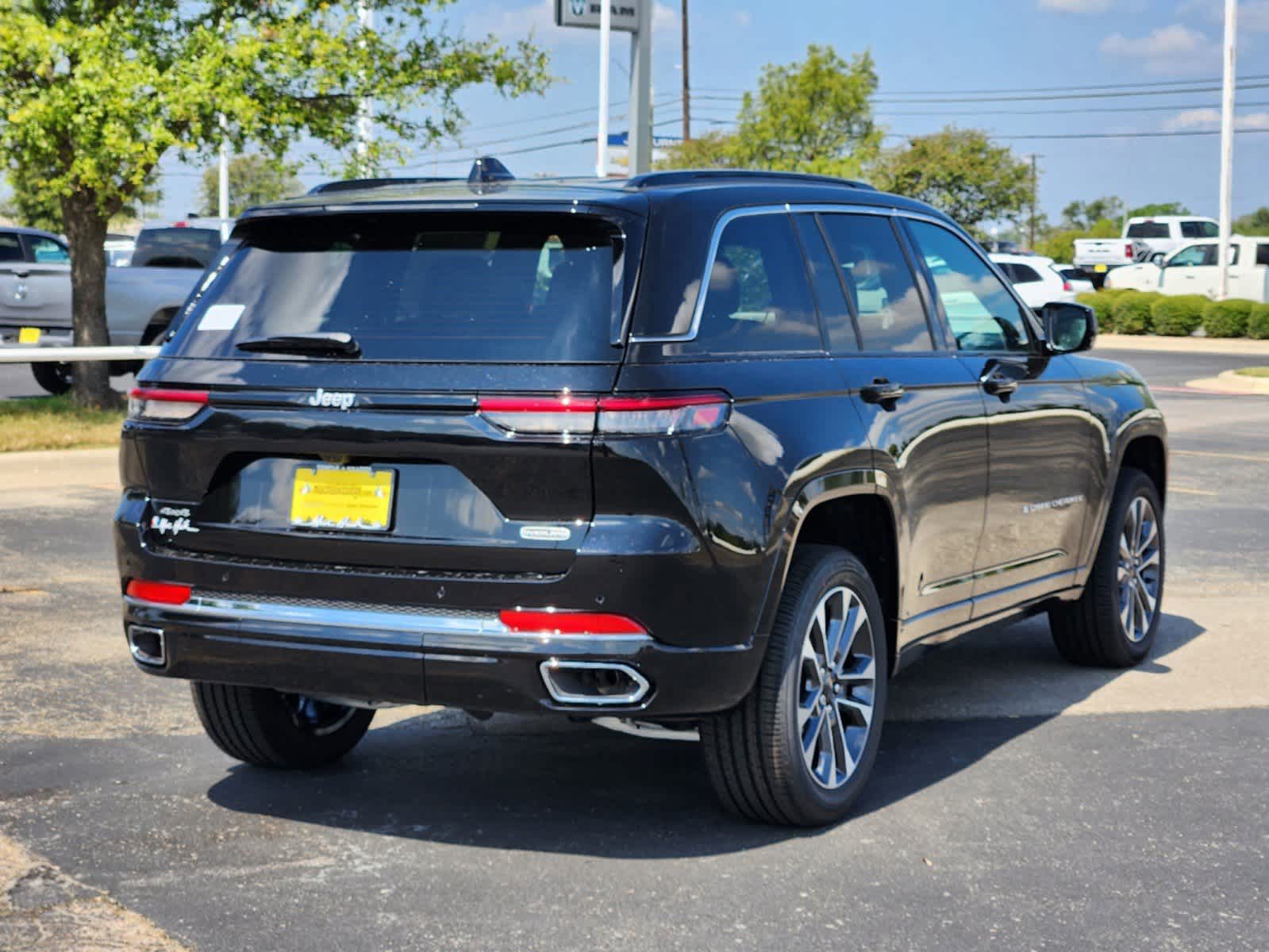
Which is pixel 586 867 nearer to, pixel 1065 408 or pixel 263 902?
pixel 263 902

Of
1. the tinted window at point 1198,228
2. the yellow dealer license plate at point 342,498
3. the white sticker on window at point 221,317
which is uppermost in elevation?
the tinted window at point 1198,228

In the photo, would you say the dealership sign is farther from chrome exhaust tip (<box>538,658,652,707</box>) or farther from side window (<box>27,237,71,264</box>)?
chrome exhaust tip (<box>538,658,652,707</box>)

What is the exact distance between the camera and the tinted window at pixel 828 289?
17.7 feet

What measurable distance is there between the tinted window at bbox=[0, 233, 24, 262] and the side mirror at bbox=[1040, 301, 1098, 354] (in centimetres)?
1840

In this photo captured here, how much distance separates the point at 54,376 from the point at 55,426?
17.6ft

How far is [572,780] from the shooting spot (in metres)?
5.66

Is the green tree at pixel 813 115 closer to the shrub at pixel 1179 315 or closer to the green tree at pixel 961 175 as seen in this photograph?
the green tree at pixel 961 175

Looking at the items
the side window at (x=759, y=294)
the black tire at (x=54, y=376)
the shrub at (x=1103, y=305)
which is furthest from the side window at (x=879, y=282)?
the shrub at (x=1103, y=305)

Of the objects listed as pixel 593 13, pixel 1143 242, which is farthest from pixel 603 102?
pixel 1143 242

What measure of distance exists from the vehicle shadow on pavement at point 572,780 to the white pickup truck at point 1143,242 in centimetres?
4945

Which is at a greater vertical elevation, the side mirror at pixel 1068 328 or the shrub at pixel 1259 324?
the side mirror at pixel 1068 328

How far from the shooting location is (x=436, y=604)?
456 cm

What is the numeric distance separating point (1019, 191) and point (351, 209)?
71.3 m

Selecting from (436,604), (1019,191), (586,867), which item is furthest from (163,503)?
(1019,191)
